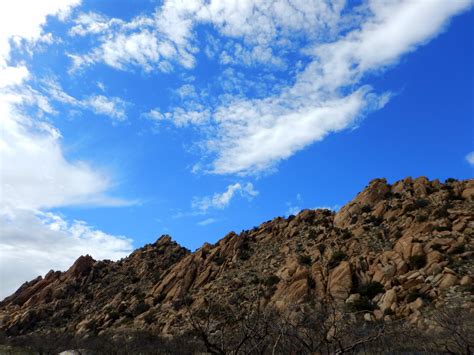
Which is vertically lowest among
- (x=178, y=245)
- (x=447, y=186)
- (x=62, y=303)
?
(x=62, y=303)

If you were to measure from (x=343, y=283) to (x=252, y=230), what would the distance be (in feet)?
105

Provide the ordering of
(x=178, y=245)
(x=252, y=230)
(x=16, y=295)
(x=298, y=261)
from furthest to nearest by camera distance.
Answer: (x=178, y=245) → (x=16, y=295) → (x=252, y=230) → (x=298, y=261)

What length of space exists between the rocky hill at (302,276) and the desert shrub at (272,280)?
0.18 metres

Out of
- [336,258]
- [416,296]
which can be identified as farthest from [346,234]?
[416,296]

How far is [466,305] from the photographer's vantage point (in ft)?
115

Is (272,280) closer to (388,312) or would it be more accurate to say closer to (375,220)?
(388,312)

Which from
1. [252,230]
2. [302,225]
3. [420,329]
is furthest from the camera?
[252,230]

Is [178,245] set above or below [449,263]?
above

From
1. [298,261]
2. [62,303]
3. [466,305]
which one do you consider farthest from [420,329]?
[62,303]

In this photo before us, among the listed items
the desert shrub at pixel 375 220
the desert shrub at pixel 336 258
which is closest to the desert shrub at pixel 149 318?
the desert shrub at pixel 336 258

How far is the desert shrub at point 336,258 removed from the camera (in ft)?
169

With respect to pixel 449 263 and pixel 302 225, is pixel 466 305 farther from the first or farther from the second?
pixel 302 225

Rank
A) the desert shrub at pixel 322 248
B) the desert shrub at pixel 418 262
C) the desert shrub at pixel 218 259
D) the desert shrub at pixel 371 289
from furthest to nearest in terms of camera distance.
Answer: the desert shrub at pixel 218 259, the desert shrub at pixel 322 248, the desert shrub at pixel 371 289, the desert shrub at pixel 418 262

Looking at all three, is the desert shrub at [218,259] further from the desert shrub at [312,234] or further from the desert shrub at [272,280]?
the desert shrub at [272,280]
